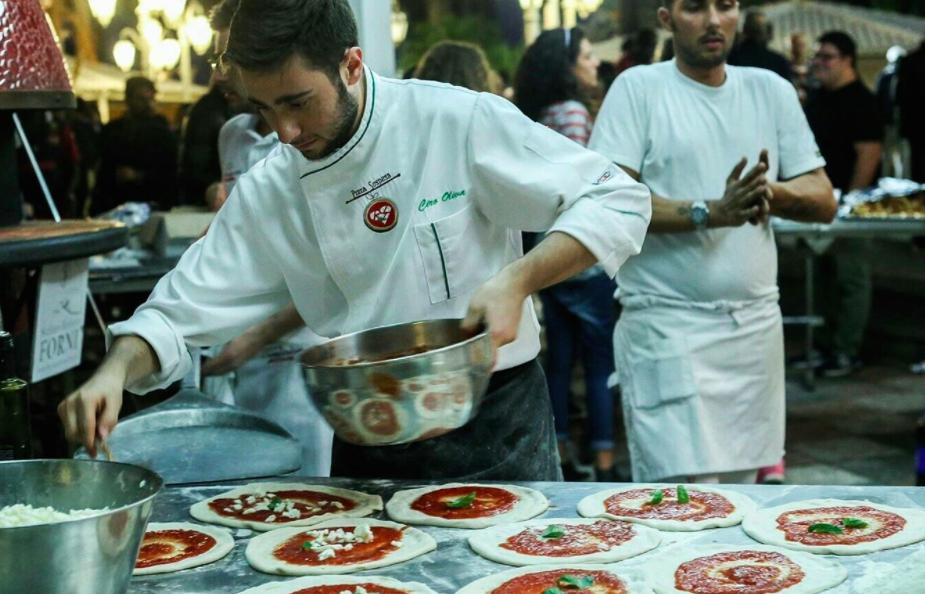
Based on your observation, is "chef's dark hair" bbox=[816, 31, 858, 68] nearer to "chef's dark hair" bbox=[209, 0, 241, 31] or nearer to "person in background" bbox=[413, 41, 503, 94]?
"person in background" bbox=[413, 41, 503, 94]

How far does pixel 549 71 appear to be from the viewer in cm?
559

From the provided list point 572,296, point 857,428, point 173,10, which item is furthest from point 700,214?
point 173,10

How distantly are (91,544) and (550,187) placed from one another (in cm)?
117

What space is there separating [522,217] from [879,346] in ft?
22.9

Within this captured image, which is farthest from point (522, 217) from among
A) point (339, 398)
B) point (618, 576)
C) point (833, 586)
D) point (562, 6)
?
point (562, 6)

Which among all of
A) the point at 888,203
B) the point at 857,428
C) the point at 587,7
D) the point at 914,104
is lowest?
the point at 857,428

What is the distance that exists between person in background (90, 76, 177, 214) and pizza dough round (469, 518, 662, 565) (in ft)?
20.9

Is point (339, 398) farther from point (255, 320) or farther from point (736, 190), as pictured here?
point (736, 190)

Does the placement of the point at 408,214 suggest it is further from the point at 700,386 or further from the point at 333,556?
the point at 700,386

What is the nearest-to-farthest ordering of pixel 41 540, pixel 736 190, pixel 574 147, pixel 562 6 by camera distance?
pixel 41 540 < pixel 574 147 < pixel 736 190 < pixel 562 6

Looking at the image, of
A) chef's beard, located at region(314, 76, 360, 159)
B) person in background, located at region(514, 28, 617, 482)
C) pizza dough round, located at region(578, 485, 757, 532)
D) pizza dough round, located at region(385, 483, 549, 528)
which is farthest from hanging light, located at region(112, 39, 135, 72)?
pizza dough round, located at region(578, 485, 757, 532)

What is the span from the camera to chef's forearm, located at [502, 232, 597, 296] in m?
2.23

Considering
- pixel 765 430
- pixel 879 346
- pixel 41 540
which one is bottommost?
pixel 879 346

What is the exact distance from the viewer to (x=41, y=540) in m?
1.60
